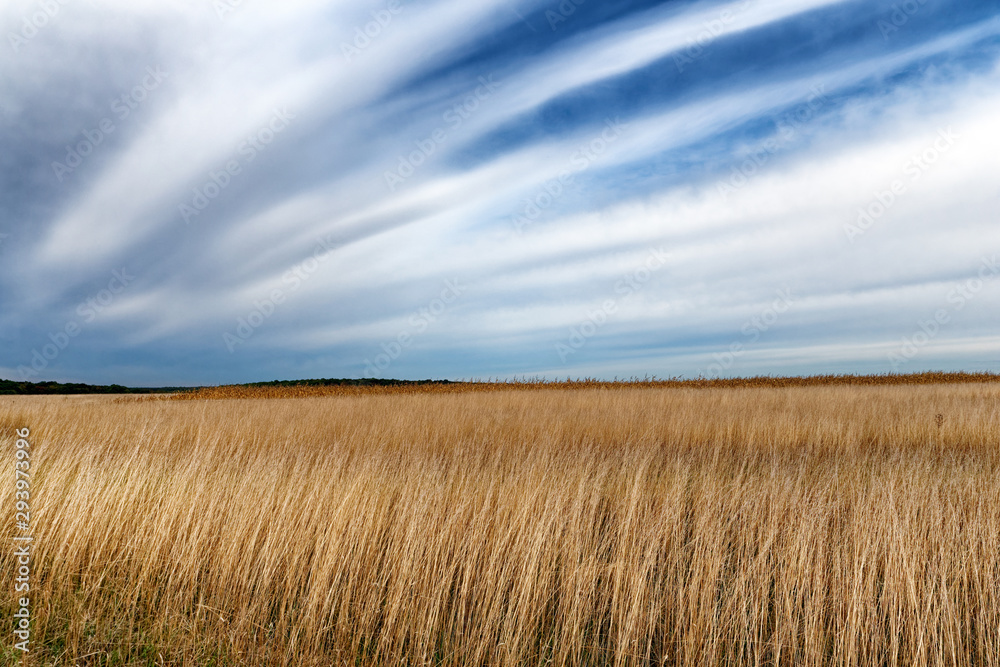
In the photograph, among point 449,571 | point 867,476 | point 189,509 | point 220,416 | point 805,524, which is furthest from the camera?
point 220,416

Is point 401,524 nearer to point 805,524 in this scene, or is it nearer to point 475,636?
point 475,636

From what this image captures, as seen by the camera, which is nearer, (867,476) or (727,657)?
(727,657)

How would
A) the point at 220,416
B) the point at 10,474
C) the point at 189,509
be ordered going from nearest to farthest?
the point at 189,509
the point at 10,474
the point at 220,416

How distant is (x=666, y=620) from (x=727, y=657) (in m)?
0.46

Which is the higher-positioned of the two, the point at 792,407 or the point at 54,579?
the point at 792,407

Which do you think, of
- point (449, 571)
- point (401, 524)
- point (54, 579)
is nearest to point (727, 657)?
point (449, 571)

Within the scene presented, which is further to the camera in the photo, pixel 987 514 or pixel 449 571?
pixel 987 514

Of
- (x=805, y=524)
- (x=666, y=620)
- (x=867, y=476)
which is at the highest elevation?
(x=867, y=476)

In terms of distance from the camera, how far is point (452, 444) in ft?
35.5

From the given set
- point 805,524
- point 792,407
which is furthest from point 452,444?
point 792,407

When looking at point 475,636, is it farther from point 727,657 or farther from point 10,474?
point 10,474

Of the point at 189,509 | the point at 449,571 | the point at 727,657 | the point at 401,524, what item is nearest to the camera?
the point at 727,657

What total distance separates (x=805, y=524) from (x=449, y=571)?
9.75 ft

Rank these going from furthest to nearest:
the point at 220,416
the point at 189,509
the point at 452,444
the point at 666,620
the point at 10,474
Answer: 1. the point at 220,416
2. the point at 452,444
3. the point at 10,474
4. the point at 189,509
5. the point at 666,620
